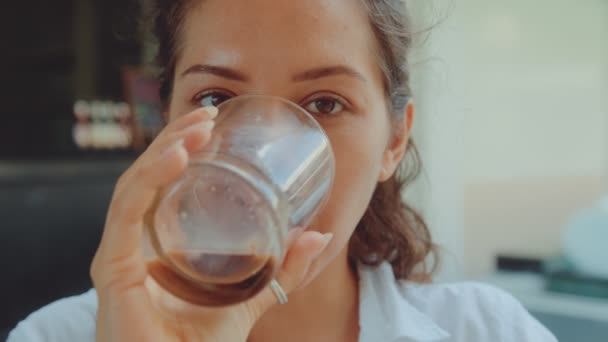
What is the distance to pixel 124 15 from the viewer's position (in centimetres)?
198

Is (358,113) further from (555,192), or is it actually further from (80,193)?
(555,192)

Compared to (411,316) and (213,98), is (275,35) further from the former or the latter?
(411,316)

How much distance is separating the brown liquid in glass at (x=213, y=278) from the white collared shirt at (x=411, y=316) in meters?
0.41

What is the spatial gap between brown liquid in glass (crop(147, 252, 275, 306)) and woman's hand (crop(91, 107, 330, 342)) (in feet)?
0.15

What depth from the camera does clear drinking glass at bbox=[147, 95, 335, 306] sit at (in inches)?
18.8

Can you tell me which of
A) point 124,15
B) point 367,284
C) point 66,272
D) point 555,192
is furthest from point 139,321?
point 555,192

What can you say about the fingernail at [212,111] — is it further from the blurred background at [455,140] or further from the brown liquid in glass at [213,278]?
the blurred background at [455,140]

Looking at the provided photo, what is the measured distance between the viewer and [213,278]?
516mm

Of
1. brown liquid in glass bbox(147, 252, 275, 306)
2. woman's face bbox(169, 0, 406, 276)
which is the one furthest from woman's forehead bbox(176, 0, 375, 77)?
brown liquid in glass bbox(147, 252, 275, 306)

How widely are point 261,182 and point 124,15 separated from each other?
5.60ft

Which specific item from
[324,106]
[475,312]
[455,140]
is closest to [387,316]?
[475,312]

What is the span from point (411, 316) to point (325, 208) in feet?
1.09

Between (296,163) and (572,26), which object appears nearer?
(296,163)

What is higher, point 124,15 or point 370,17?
point 370,17
